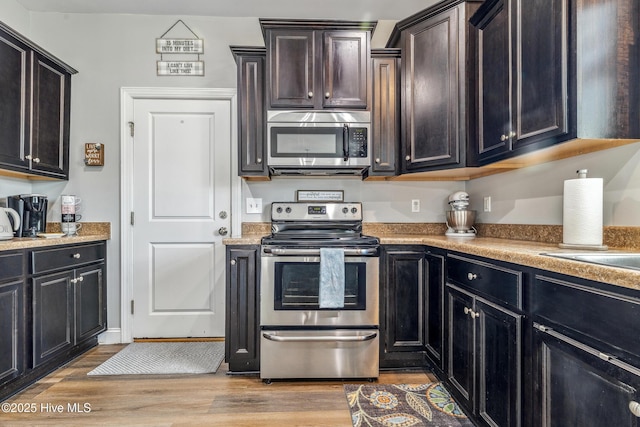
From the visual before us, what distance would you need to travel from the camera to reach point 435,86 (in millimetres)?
2109

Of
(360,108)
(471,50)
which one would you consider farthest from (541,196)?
(360,108)

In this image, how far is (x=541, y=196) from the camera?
6.08 feet

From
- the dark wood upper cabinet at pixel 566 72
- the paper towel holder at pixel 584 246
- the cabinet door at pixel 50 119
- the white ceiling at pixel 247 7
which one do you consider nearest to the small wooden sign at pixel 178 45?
the white ceiling at pixel 247 7

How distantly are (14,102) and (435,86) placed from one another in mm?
2796

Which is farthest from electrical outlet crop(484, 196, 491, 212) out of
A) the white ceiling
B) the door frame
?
the door frame

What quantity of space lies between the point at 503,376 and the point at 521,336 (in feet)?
0.75

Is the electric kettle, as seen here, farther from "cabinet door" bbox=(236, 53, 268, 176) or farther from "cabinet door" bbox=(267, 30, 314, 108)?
"cabinet door" bbox=(267, 30, 314, 108)

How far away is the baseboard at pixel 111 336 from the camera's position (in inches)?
104

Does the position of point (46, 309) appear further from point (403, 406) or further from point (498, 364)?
point (498, 364)

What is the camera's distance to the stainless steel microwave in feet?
7.40

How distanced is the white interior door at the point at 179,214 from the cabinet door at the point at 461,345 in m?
1.82

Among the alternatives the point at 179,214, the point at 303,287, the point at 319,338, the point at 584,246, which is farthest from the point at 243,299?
the point at 584,246

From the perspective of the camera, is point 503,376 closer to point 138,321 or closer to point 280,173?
point 280,173

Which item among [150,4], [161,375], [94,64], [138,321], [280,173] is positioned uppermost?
[150,4]
